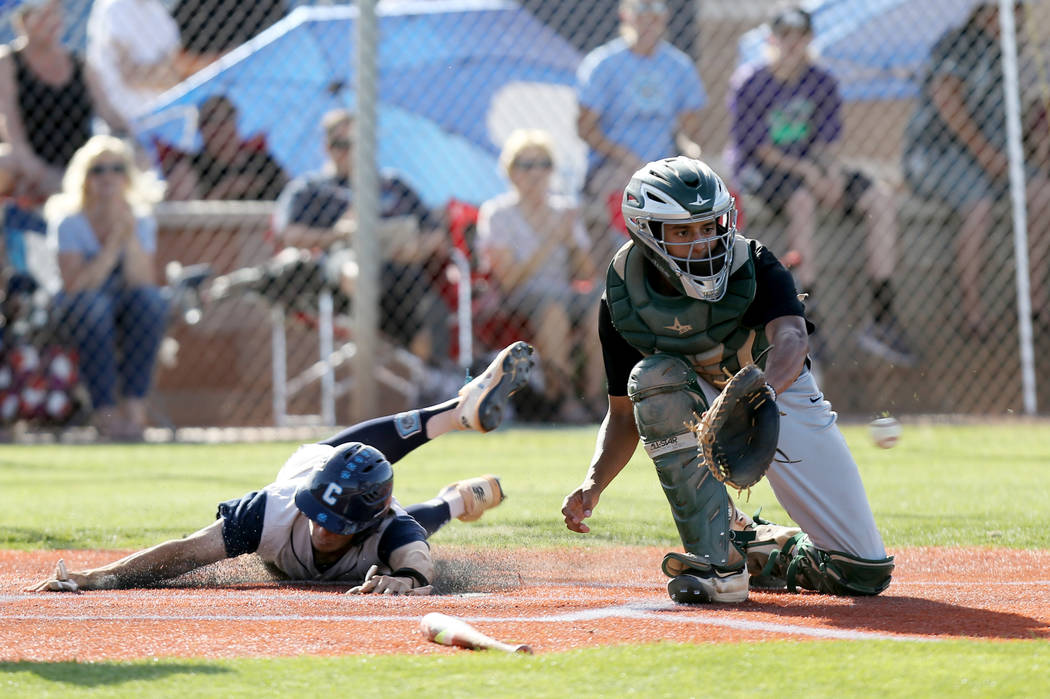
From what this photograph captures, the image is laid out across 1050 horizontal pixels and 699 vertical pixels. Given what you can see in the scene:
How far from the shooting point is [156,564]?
4.79m

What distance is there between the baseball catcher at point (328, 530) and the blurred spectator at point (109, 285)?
539 centimetres

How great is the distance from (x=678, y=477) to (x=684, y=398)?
0.75 ft

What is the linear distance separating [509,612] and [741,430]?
82cm

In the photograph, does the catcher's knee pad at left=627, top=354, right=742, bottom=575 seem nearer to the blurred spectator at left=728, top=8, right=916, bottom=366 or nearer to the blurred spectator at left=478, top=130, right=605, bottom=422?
the blurred spectator at left=478, top=130, right=605, bottom=422

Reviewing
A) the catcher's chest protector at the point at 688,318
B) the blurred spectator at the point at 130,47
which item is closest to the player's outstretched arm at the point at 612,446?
the catcher's chest protector at the point at 688,318

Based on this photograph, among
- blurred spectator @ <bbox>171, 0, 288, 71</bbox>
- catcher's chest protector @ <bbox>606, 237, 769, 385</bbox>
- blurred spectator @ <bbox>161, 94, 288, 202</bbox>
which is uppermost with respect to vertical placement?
blurred spectator @ <bbox>171, 0, 288, 71</bbox>

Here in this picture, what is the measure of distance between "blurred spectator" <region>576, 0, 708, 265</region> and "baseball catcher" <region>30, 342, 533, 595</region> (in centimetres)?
569

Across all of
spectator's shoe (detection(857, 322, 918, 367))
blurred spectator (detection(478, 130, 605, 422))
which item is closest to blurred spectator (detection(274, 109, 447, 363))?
blurred spectator (detection(478, 130, 605, 422))

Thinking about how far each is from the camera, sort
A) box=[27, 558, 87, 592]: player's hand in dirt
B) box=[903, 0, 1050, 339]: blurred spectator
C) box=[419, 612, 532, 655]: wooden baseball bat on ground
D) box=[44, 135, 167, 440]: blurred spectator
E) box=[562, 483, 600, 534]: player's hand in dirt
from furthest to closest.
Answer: box=[903, 0, 1050, 339]: blurred spectator
box=[44, 135, 167, 440]: blurred spectator
box=[27, 558, 87, 592]: player's hand in dirt
box=[562, 483, 600, 534]: player's hand in dirt
box=[419, 612, 532, 655]: wooden baseball bat on ground

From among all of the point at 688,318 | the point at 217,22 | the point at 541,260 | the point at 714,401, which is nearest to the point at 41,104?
the point at 217,22

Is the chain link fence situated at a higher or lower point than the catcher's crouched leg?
higher

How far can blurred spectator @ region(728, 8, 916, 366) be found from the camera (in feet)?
36.0

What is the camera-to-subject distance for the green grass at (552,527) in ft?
9.93

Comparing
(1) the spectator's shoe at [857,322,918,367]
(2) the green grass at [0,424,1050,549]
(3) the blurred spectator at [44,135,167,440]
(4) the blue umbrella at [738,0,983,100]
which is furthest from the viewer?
(4) the blue umbrella at [738,0,983,100]
